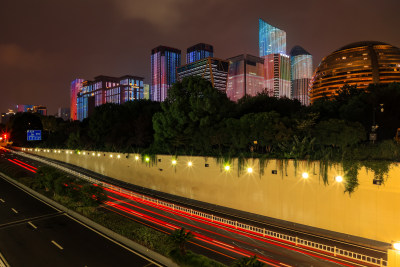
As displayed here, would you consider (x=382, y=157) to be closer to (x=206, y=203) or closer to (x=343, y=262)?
(x=343, y=262)

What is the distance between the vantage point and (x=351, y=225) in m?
18.8

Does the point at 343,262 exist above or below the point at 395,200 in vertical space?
below

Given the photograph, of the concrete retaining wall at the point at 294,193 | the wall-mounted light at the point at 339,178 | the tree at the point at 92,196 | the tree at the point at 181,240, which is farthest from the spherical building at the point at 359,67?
the tree at the point at 181,240

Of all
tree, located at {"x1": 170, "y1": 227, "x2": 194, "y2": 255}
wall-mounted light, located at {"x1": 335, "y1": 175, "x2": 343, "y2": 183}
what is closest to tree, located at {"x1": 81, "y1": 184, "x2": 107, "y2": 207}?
tree, located at {"x1": 170, "y1": 227, "x2": 194, "y2": 255}

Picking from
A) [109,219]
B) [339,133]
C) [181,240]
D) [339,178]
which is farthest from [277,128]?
[109,219]

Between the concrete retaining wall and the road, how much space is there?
39.5 ft

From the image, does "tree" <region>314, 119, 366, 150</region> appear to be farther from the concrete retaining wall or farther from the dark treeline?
the concrete retaining wall

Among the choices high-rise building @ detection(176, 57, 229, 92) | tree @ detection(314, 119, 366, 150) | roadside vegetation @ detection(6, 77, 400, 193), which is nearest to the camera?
roadside vegetation @ detection(6, 77, 400, 193)

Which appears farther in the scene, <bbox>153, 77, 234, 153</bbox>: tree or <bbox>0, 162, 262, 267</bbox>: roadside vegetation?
<bbox>153, 77, 234, 153</bbox>: tree

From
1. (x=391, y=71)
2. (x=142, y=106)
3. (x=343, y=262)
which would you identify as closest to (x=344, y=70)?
(x=391, y=71)

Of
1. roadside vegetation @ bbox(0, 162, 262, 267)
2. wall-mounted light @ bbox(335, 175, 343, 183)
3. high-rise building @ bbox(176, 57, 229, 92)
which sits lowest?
roadside vegetation @ bbox(0, 162, 262, 267)

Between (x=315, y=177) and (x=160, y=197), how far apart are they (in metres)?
18.9

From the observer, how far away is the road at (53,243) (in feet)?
49.6

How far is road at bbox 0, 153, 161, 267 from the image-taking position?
1511cm
